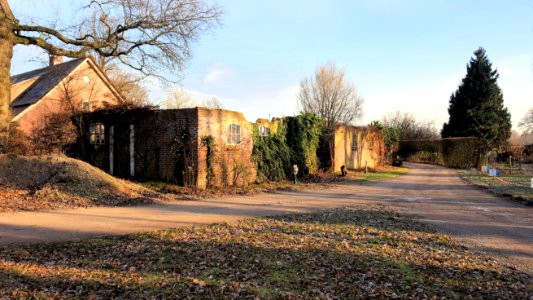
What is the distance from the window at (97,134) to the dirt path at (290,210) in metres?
9.08

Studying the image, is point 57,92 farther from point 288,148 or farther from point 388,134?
point 388,134

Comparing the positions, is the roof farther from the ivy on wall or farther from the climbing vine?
the climbing vine

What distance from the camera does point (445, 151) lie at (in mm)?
44906

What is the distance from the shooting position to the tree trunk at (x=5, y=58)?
15.7 m

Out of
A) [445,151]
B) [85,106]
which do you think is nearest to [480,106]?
[445,151]

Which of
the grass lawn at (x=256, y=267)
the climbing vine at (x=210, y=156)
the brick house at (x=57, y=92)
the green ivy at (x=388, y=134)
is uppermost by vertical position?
the brick house at (x=57, y=92)

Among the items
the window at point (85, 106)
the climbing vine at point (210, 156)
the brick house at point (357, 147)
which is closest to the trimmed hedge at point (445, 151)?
the brick house at point (357, 147)

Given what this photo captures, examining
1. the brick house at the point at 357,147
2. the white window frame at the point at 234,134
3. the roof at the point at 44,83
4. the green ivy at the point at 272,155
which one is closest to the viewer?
the white window frame at the point at 234,134

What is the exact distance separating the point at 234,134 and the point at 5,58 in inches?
381

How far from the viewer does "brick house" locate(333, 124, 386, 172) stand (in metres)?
27.7

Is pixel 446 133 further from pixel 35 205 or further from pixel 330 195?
pixel 35 205

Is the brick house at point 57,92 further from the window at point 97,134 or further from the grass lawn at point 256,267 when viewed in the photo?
the grass lawn at point 256,267

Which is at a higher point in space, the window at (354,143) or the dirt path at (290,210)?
the window at (354,143)

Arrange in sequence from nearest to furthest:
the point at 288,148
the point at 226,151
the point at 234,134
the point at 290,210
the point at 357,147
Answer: the point at 290,210 → the point at 226,151 → the point at 234,134 → the point at 288,148 → the point at 357,147
